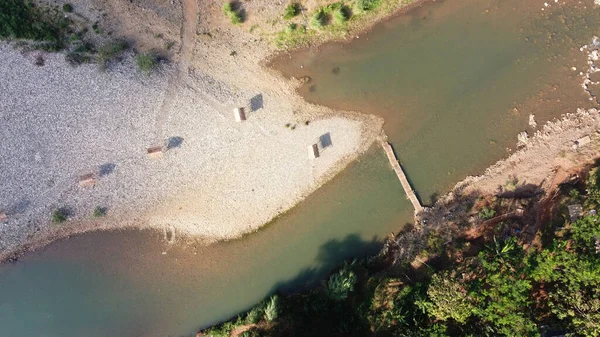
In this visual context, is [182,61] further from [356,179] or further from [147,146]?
[356,179]

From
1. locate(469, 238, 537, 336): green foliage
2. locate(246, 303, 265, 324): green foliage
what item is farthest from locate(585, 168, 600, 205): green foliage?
locate(246, 303, 265, 324): green foliage

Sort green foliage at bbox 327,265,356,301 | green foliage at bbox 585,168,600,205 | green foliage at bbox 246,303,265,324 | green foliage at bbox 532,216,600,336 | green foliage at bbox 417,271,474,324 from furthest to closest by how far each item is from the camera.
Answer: green foliage at bbox 246,303,265,324 → green foliage at bbox 327,265,356,301 → green foliage at bbox 585,168,600,205 → green foliage at bbox 417,271,474,324 → green foliage at bbox 532,216,600,336

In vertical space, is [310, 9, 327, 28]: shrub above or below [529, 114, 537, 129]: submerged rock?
above

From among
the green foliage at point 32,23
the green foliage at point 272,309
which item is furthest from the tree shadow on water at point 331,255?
the green foliage at point 32,23

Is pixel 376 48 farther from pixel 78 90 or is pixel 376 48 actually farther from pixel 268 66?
pixel 78 90

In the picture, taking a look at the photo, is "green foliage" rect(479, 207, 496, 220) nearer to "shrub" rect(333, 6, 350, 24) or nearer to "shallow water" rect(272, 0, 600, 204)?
"shallow water" rect(272, 0, 600, 204)

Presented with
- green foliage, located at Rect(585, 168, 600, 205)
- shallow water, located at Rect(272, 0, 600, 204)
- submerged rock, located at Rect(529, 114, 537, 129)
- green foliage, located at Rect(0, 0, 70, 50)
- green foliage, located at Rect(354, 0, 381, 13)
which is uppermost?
green foliage, located at Rect(0, 0, 70, 50)

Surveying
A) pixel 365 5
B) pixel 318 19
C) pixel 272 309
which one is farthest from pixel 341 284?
pixel 365 5

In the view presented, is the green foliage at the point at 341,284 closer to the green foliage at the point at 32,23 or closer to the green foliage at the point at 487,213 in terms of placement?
the green foliage at the point at 487,213

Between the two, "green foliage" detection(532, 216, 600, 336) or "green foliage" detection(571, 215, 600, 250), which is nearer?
"green foliage" detection(532, 216, 600, 336)
